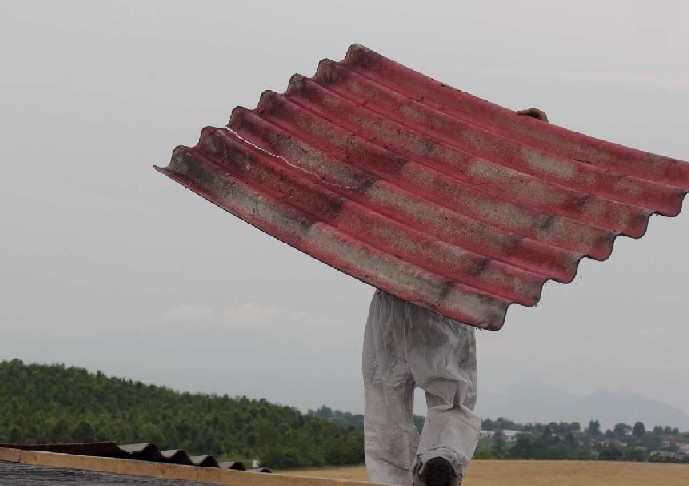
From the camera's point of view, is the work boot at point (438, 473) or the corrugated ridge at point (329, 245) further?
the work boot at point (438, 473)

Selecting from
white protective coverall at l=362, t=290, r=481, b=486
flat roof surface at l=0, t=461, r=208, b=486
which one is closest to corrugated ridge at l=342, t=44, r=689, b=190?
white protective coverall at l=362, t=290, r=481, b=486

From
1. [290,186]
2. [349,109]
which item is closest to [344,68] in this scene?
[349,109]

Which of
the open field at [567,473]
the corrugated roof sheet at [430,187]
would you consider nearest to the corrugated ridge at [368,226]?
the corrugated roof sheet at [430,187]

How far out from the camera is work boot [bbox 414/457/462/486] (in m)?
6.46

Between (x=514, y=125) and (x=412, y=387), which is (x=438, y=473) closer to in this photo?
(x=412, y=387)

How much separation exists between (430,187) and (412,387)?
1125 mm

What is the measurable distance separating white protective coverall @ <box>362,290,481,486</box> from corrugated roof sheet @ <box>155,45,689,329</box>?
57cm

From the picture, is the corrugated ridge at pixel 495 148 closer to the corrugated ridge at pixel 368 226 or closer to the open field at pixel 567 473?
the corrugated ridge at pixel 368 226

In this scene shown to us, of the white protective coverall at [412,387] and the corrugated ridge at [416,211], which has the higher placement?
the corrugated ridge at [416,211]

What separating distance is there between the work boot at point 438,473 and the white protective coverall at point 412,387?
28mm

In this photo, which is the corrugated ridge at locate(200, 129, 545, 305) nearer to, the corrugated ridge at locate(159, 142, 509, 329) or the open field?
the corrugated ridge at locate(159, 142, 509, 329)

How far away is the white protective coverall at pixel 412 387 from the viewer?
6.64 m

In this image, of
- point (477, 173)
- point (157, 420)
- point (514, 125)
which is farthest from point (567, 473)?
point (477, 173)

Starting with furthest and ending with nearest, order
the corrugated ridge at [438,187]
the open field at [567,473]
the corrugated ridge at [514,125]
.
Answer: the open field at [567,473] → the corrugated ridge at [514,125] → the corrugated ridge at [438,187]
